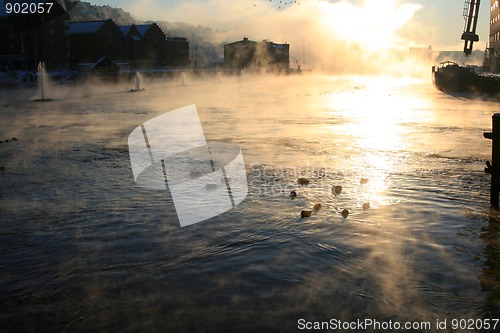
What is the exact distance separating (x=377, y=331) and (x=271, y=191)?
4348 mm

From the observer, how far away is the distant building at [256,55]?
124062 mm

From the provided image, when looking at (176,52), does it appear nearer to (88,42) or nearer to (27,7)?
(88,42)

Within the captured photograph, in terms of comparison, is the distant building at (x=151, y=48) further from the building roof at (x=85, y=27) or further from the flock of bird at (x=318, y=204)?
the flock of bird at (x=318, y=204)

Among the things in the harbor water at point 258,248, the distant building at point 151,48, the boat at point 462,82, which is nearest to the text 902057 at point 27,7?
the distant building at point 151,48

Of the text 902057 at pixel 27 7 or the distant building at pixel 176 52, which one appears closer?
the text 902057 at pixel 27 7

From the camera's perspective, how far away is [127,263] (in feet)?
16.5

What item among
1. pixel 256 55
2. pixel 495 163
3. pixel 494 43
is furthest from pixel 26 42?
pixel 495 163

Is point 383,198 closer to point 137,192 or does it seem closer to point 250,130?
point 137,192

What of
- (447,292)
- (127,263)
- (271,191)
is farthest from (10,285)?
(271,191)

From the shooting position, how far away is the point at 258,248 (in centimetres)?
546

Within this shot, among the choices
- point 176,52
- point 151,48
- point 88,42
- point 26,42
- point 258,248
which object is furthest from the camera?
point 176,52

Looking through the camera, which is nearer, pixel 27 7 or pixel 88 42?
pixel 27 7

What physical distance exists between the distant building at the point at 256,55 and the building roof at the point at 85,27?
1772 inches

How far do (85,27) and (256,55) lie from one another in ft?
183
